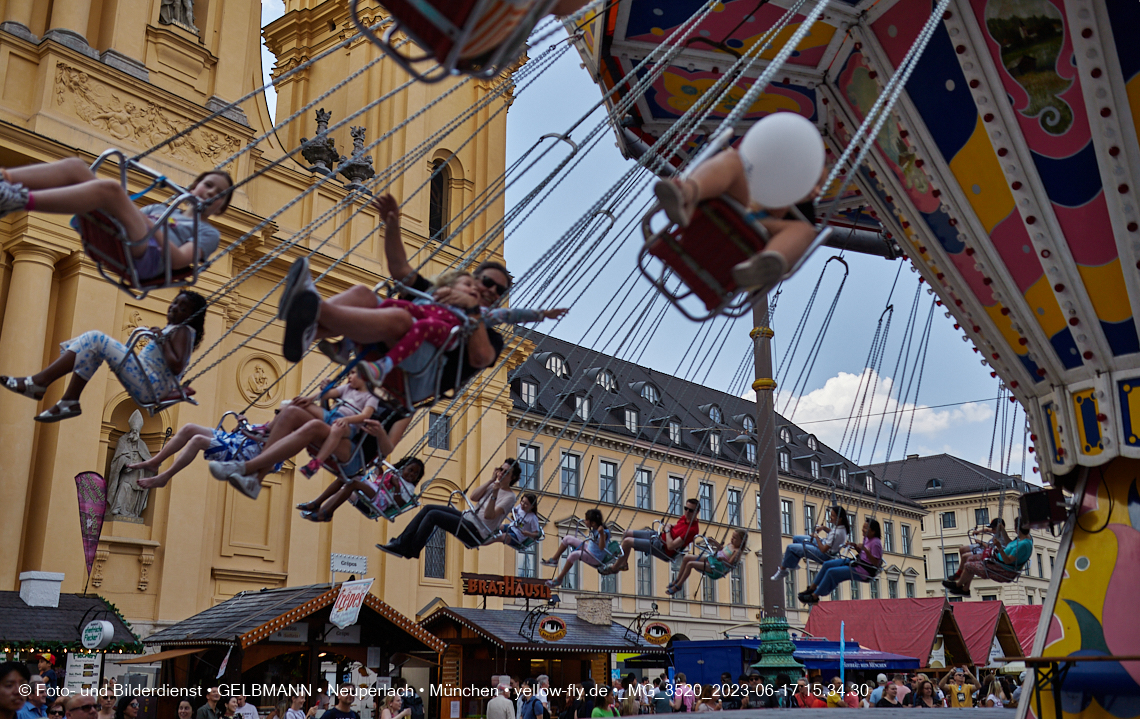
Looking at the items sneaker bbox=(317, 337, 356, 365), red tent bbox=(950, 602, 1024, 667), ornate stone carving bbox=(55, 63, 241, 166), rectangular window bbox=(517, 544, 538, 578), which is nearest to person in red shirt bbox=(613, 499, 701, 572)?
sneaker bbox=(317, 337, 356, 365)

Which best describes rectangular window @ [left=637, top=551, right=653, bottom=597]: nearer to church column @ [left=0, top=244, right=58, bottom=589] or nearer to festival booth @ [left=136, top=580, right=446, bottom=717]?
festival booth @ [left=136, top=580, right=446, bottom=717]

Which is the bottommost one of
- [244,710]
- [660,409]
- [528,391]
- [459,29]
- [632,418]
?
[244,710]

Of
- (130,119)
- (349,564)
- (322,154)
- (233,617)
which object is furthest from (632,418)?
(233,617)

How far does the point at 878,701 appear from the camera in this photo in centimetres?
1664

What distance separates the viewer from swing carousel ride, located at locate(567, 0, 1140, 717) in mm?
6918

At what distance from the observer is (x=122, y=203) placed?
5559mm

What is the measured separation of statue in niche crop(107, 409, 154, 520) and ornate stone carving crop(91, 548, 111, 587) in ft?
3.28

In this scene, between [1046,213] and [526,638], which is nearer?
[1046,213]

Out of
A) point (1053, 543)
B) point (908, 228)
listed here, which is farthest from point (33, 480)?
point (1053, 543)

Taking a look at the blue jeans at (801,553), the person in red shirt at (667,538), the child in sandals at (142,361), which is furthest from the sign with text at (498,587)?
the child in sandals at (142,361)

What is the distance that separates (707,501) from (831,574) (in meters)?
31.4

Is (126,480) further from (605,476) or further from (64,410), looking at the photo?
(605,476)

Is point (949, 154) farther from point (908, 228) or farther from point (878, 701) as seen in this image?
point (878, 701)

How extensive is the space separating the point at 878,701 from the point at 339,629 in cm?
1032
